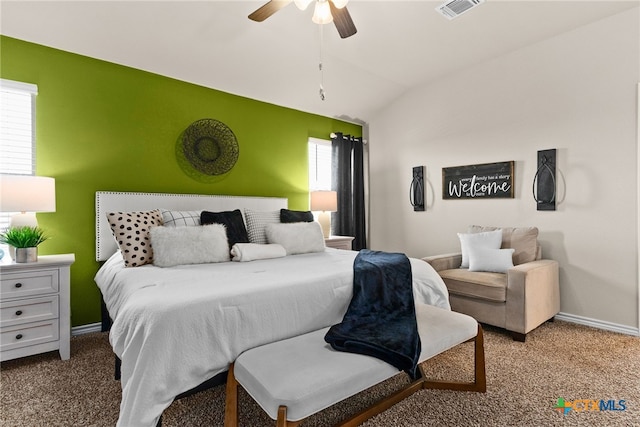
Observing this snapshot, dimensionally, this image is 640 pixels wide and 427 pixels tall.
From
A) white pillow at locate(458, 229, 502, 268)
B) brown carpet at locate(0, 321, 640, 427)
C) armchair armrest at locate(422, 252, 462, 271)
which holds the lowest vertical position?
brown carpet at locate(0, 321, 640, 427)

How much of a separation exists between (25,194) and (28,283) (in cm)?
63

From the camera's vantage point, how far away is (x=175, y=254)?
232 cm

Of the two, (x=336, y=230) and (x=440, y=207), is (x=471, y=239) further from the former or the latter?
(x=336, y=230)

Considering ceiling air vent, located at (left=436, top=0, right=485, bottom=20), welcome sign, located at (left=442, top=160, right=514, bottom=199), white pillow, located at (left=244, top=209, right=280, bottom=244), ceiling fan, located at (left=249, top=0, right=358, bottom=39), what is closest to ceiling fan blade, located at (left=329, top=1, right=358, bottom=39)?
ceiling fan, located at (left=249, top=0, right=358, bottom=39)

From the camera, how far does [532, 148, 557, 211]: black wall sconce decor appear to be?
10.5 ft

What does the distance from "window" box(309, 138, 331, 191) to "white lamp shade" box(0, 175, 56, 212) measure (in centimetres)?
288

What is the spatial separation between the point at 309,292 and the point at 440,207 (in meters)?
2.91

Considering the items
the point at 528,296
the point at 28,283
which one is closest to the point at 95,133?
the point at 28,283

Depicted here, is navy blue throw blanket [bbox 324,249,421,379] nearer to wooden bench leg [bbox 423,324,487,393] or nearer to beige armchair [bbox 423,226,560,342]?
wooden bench leg [bbox 423,324,487,393]

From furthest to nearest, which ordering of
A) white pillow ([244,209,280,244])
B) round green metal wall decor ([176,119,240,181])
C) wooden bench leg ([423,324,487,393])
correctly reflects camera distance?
round green metal wall decor ([176,119,240,181])
white pillow ([244,209,280,244])
wooden bench leg ([423,324,487,393])

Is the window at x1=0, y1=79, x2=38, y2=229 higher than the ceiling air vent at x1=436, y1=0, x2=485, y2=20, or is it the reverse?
the ceiling air vent at x1=436, y1=0, x2=485, y2=20

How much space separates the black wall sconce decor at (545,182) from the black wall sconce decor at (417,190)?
1318mm

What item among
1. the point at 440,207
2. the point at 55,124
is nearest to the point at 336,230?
the point at 440,207

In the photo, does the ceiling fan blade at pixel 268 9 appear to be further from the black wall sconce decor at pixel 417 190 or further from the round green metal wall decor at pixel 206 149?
the black wall sconce decor at pixel 417 190
